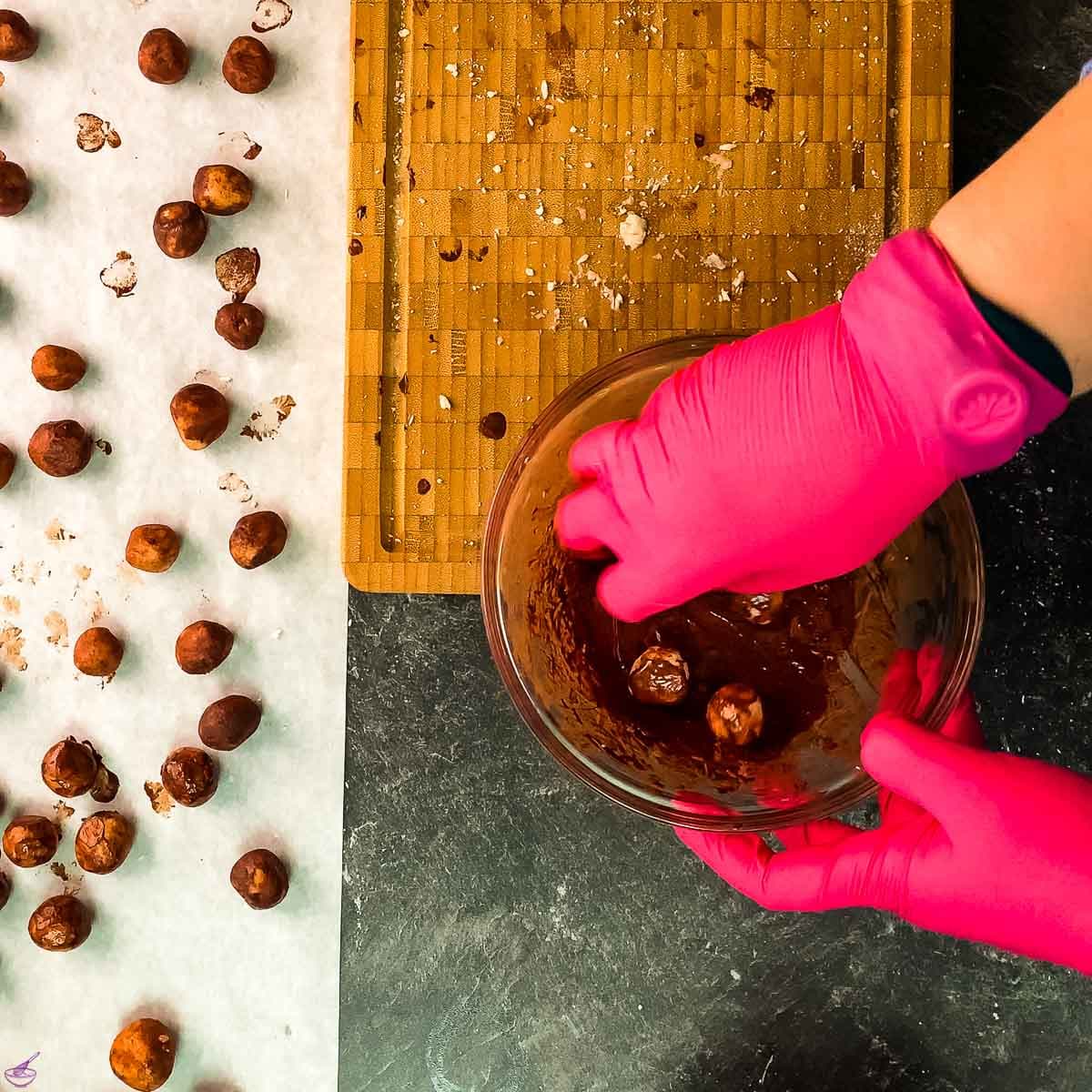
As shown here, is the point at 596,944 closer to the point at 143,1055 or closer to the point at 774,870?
the point at 774,870

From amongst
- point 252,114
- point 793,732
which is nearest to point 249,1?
point 252,114

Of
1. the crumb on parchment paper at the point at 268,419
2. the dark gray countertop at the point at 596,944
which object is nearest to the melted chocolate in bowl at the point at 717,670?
the dark gray countertop at the point at 596,944

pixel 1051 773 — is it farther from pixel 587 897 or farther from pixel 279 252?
pixel 279 252

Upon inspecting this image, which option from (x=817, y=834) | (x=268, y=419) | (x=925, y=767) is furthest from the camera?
(x=268, y=419)

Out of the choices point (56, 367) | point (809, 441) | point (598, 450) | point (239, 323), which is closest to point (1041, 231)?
point (809, 441)

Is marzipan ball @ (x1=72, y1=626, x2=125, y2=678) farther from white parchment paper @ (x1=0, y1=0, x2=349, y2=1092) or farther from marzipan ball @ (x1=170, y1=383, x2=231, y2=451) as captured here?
marzipan ball @ (x1=170, y1=383, x2=231, y2=451)
